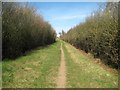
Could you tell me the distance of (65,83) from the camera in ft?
44.5

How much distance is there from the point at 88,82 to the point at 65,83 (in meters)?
1.28

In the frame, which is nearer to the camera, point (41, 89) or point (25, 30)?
point (41, 89)

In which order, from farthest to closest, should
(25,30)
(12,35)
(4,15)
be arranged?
(25,30), (12,35), (4,15)

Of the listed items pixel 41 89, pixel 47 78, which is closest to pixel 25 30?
pixel 47 78

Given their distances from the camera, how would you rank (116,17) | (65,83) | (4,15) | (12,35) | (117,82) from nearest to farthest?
(65,83), (117,82), (116,17), (4,15), (12,35)

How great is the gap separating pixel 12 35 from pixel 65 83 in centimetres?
1416

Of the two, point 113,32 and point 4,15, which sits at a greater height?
point 4,15

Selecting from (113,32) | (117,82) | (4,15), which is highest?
(4,15)

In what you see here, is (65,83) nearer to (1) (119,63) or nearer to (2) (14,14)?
(1) (119,63)

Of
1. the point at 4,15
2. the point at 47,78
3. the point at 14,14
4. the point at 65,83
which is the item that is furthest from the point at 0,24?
the point at 65,83

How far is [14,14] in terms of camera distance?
28.5 metres

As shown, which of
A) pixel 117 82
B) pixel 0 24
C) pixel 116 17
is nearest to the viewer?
pixel 117 82

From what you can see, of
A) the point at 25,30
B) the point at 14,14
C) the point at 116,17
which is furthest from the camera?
the point at 25,30

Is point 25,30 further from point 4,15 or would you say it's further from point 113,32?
point 113,32
